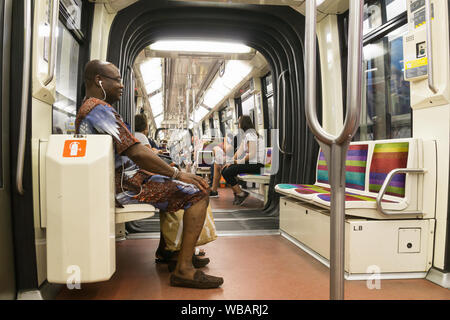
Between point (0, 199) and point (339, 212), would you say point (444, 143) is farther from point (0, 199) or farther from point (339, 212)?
point (0, 199)

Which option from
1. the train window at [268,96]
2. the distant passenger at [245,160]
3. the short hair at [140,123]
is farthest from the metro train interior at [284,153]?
the train window at [268,96]

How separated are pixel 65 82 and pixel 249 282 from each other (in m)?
2.26

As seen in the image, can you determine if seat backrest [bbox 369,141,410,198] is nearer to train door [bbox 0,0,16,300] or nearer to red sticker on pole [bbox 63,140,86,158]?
red sticker on pole [bbox 63,140,86,158]

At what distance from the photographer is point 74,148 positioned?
1.75 metres

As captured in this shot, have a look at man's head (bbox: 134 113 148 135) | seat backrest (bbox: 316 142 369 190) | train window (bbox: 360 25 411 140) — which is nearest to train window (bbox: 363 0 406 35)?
train window (bbox: 360 25 411 140)

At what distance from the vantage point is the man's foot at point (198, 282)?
2.12m

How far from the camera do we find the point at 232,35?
4320 mm

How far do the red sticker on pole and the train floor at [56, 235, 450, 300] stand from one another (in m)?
0.90

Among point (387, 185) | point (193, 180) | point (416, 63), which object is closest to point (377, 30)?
point (416, 63)

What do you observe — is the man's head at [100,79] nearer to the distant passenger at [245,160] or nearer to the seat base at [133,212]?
the seat base at [133,212]

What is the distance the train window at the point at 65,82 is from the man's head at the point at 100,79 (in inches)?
23.1

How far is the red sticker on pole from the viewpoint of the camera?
173cm

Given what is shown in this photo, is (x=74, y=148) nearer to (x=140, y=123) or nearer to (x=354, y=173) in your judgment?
(x=354, y=173)

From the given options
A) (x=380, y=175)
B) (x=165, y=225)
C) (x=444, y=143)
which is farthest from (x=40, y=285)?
(x=444, y=143)
